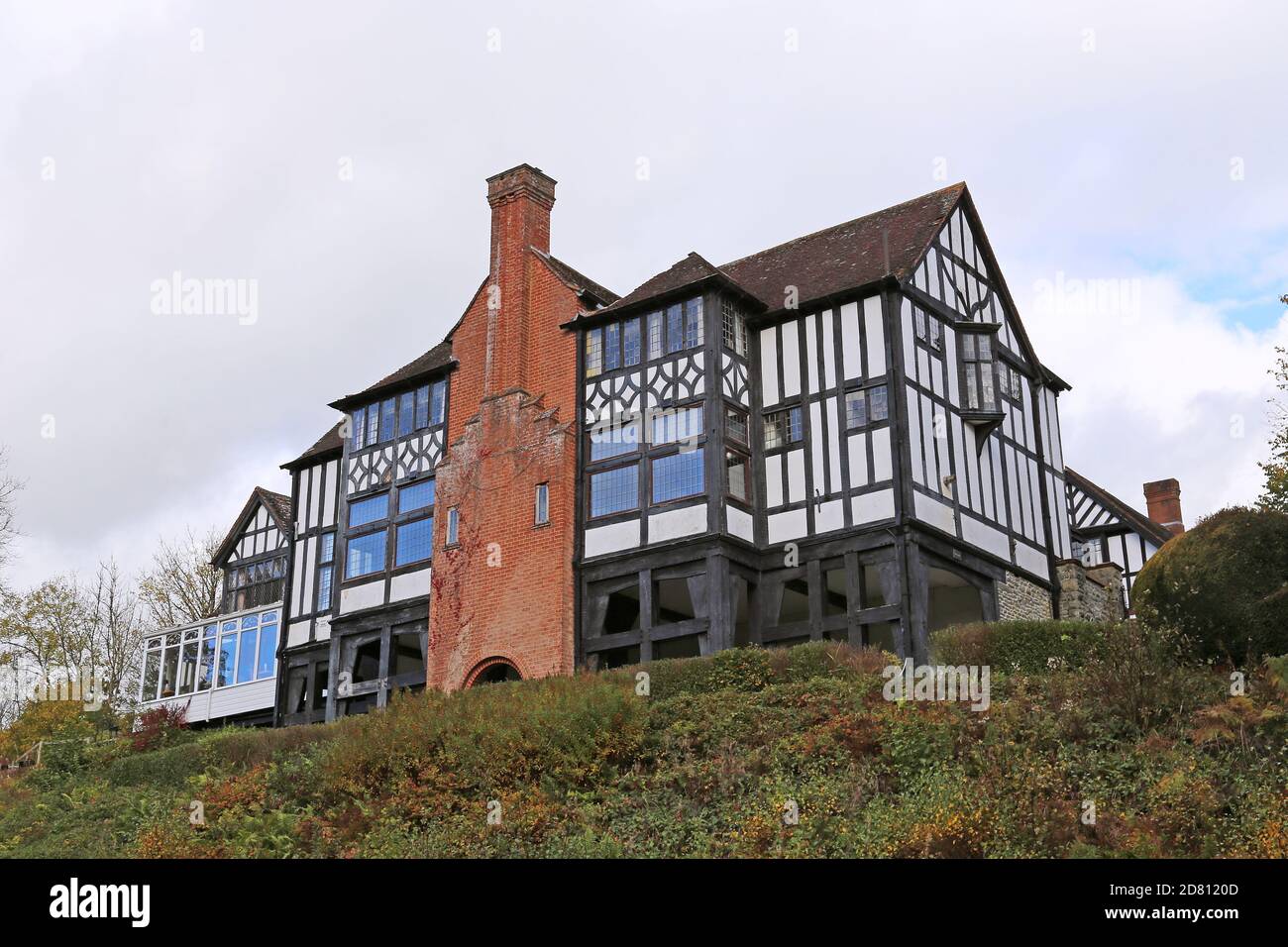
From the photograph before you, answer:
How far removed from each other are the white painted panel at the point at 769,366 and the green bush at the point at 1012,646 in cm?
842

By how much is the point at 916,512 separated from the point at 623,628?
6.67m

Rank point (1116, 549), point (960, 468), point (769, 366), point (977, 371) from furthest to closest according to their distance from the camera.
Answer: point (1116, 549) < point (977, 371) < point (769, 366) < point (960, 468)

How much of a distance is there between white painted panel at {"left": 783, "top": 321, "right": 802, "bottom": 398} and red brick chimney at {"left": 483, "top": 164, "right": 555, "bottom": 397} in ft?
20.1

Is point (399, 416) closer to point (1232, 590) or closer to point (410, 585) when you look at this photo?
point (410, 585)

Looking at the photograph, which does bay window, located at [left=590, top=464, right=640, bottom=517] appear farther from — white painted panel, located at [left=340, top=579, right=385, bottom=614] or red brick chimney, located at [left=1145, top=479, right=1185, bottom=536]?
red brick chimney, located at [left=1145, top=479, right=1185, bottom=536]

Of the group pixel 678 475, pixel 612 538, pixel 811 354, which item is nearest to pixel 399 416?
pixel 612 538

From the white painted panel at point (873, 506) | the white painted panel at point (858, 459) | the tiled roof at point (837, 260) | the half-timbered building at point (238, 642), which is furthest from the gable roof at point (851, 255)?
the half-timbered building at point (238, 642)

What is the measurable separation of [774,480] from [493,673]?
23.8 feet

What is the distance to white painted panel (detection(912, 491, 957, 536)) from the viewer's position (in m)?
26.2

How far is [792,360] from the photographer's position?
28406 mm

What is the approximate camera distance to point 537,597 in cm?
2834

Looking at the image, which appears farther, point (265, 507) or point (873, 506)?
point (265, 507)

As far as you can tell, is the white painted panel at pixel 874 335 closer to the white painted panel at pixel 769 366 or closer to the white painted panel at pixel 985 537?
the white painted panel at pixel 769 366

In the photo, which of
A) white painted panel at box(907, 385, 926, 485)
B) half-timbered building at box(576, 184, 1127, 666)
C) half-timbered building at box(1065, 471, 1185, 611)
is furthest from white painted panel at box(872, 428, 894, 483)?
half-timbered building at box(1065, 471, 1185, 611)
